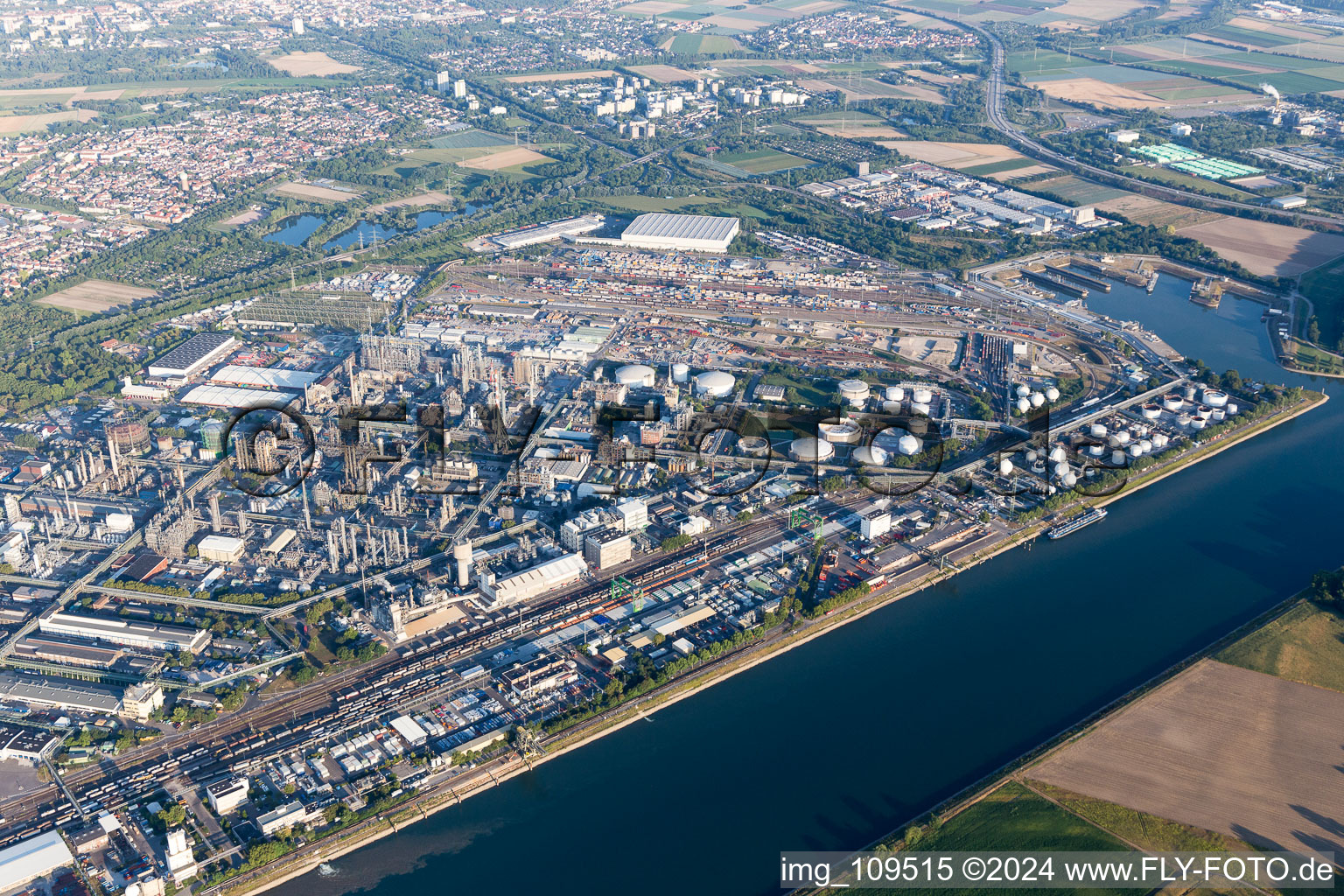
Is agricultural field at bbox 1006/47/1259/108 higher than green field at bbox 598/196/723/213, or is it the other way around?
agricultural field at bbox 1006/47/1259/108

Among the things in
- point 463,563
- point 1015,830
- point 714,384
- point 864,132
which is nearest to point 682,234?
point 714,384

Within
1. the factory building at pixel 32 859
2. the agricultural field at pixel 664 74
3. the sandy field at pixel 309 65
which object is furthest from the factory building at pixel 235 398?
the sandy field at pixel 309 65

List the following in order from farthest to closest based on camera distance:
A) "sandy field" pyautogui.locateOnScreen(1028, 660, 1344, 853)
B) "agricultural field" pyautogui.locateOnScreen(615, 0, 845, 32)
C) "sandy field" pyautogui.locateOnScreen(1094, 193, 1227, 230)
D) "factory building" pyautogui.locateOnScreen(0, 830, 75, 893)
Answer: "agricultural field" pyautogui.locateOnScreen(615, 0, 845, 32)
"sandy field" pyautogui.locateOnScreen(1094, 193, 1227, 230)
"sandy field" pyautogui.locateOnScreen(1028, 660, 1344, 853)
"factory building" pyautogui.locateOnScreen(0, 830, 75, 893)

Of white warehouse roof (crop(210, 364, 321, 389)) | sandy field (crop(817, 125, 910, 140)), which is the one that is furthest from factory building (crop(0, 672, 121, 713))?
sandy field (crop(817, 125, 910, 140))

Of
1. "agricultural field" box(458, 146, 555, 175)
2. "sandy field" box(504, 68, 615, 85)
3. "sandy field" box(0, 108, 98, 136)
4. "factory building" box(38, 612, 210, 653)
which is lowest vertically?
"factory building" box(38, 612, 210, 653)

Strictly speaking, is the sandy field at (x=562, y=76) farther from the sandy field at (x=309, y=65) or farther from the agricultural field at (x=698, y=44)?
the sandy field at (x=309, y=65)

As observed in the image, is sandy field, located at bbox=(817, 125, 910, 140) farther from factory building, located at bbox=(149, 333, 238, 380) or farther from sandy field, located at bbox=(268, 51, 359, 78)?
factory building, located at bbox=(149, 333, 238, 380)
